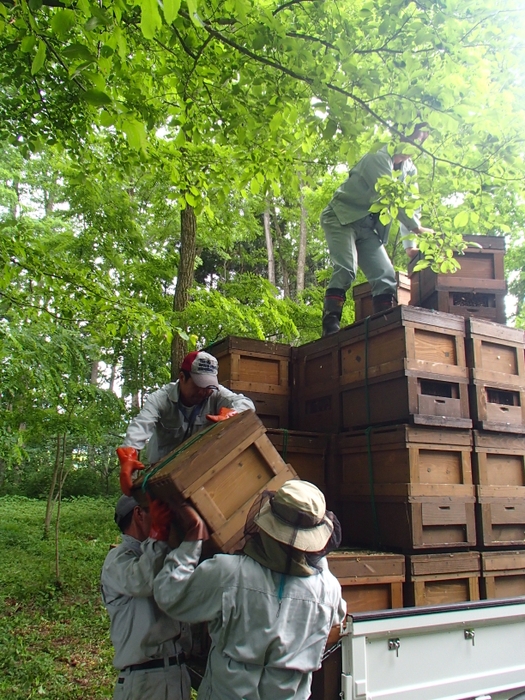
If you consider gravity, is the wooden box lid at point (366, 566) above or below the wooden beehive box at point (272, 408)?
below

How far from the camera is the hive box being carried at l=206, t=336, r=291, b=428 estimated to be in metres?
5.13

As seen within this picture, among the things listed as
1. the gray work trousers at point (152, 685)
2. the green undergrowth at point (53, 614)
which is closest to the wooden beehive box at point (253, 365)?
the gray work trousers at point (152, 685)

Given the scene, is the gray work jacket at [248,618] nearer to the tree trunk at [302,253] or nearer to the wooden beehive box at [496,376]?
the wooden beehive box at [496,376]

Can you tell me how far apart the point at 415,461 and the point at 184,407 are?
1.77 metres

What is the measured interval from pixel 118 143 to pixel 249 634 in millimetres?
5940

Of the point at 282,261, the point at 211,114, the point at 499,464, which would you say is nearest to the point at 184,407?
the point at 499,464

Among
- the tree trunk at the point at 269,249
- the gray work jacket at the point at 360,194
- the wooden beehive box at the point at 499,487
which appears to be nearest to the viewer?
the wooden beehive box at the point at 499,487

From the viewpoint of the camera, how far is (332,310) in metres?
5.68

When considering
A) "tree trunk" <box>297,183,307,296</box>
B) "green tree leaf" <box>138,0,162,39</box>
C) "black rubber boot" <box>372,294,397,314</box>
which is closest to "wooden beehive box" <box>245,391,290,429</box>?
"black rubber boot" <box>372,294,397,314</box>

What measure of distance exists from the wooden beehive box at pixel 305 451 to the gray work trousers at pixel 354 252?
6.20ft

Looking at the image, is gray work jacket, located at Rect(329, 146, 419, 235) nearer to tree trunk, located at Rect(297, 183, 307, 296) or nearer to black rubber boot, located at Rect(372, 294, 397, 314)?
black rubber boot, located at Rect(372, 294, 397, 314)

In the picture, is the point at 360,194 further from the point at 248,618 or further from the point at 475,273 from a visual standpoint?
the point at 248,618

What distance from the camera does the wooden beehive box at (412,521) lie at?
12.7 feet

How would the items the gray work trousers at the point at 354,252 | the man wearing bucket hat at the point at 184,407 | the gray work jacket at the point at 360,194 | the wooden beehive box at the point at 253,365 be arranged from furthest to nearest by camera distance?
→ the gray work trousers at the point at 354,252, the gray work jacket at the point at 360,194, the wooden beehive box at the point at 253,365, the man wearing bucket hat at the point at 184,407
